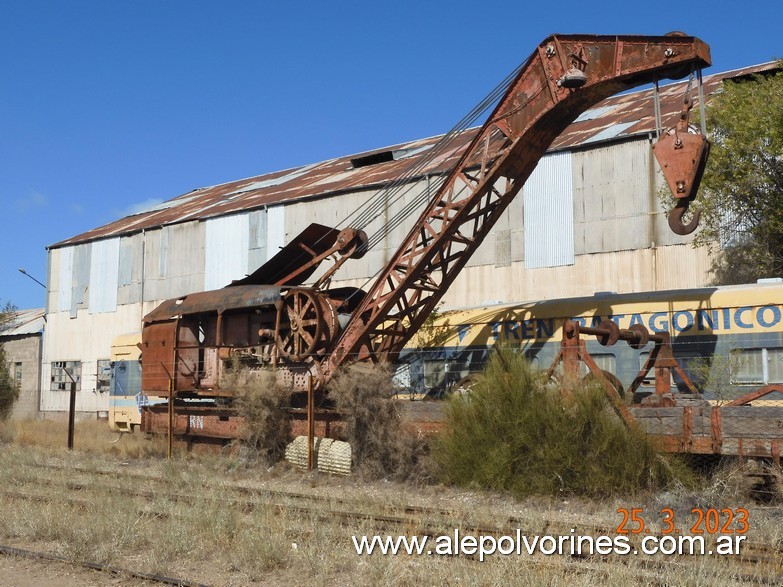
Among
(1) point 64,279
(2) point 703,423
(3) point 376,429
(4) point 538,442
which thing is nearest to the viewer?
(2) point 703,423

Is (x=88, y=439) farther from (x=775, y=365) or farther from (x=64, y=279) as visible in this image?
(x=64, y=279)

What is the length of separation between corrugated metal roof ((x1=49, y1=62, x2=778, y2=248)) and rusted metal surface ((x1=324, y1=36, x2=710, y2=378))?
9051 millimetres

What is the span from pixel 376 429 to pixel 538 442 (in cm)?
351

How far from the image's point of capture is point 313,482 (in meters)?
14.1

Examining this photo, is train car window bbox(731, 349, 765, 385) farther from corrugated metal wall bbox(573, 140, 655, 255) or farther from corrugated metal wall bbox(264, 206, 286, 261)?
corrugated metal wall bbox(264, 206, 286, 261)

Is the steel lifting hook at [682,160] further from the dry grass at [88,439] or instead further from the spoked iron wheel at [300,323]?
the dry grass at [88,439]

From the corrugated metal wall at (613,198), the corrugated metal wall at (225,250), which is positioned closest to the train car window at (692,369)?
the corrugated metal wall at (613,198)

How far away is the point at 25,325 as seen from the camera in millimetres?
42875

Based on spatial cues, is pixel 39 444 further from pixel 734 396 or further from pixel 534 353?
pixel 734 396

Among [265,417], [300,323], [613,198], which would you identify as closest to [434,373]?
[300,323]

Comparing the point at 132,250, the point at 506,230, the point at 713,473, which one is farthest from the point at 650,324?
the point at 132,250

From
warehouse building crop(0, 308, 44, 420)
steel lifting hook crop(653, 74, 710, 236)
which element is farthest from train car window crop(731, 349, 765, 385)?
warehouse building crop(0, 308, 44, 420)

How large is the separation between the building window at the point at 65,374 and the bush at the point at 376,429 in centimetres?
2566

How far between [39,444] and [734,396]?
17.0m
